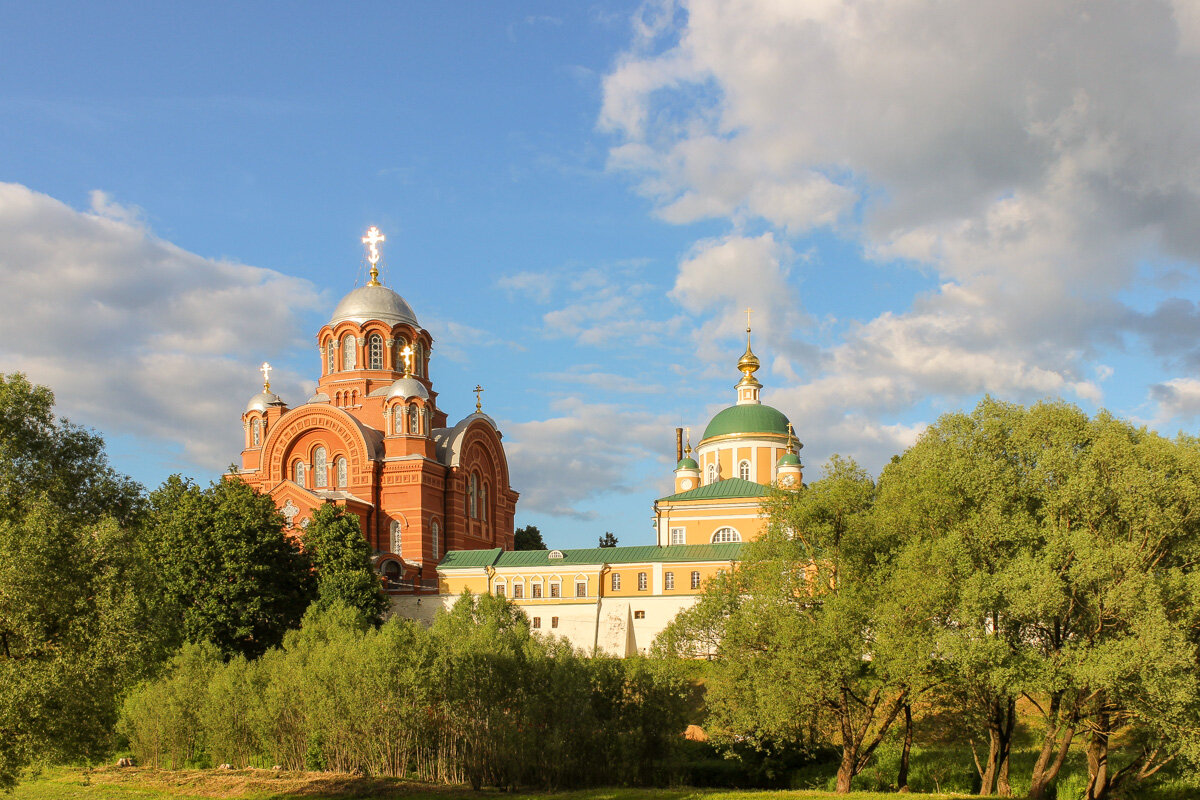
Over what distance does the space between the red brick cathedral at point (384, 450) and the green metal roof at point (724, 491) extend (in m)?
8.69

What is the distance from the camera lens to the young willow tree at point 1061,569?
18516 mm

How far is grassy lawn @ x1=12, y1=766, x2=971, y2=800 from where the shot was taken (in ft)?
68.5

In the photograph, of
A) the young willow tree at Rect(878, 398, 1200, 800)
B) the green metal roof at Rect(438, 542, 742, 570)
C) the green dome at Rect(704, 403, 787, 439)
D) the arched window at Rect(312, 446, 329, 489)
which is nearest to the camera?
the young willow tree at Rect(878, 398, 1200, 800)

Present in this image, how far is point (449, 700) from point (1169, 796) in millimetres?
14669

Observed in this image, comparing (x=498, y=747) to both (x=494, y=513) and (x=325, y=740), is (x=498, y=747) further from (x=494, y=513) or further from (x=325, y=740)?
(x=494, y=513)

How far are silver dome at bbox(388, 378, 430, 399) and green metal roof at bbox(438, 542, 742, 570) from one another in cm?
690

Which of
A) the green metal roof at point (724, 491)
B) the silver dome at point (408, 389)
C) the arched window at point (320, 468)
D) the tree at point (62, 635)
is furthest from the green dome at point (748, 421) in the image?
the tree at point (62, 635)

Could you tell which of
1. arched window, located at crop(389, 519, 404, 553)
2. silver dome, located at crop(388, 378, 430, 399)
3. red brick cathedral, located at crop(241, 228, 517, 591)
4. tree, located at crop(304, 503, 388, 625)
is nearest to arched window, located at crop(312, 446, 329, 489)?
red brick cathedral, located at crop(241, 228, 517, 591)

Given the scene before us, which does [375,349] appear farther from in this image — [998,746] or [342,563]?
[998,746]

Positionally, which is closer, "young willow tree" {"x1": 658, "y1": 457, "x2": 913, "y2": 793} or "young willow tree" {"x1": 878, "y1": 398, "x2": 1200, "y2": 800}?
"young willow tree" {"x1": 878, "y1": 398, "x2": 1200, "y2": 800}

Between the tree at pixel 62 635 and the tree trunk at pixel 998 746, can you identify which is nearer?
the tree at pixel 62 635

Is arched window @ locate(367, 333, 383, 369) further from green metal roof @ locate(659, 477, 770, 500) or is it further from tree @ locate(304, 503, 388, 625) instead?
green metal roof @ locate(659, 477, 770, 500)

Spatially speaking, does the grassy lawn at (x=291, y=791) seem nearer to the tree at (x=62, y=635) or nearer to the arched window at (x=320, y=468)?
the tree at (x=62, y=635)

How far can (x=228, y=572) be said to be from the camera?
32.6m
